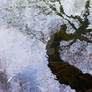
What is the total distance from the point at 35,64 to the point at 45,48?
0.26 m

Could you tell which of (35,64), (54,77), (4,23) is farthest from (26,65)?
(4,23)

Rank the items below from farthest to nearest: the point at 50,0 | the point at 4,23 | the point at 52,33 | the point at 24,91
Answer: the point at 50,0
the point at 4,23
the point at 52,33
the point at 24,91

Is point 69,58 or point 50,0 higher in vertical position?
point 50,0

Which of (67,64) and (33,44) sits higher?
(33,44)

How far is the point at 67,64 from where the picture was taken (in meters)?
1.83

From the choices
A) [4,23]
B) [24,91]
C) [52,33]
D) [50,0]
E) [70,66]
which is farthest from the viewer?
[50,0]

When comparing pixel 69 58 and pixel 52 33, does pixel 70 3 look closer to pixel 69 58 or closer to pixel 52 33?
pixel 52 33

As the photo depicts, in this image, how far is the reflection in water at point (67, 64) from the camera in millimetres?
1644

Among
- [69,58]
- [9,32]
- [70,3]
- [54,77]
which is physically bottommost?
[54,77]

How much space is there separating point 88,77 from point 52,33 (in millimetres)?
779

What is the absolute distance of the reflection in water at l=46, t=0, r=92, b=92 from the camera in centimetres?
164

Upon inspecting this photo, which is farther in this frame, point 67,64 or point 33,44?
point 33,44

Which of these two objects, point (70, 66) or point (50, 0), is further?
point (50, 0)

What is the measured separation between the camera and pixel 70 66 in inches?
71.1
